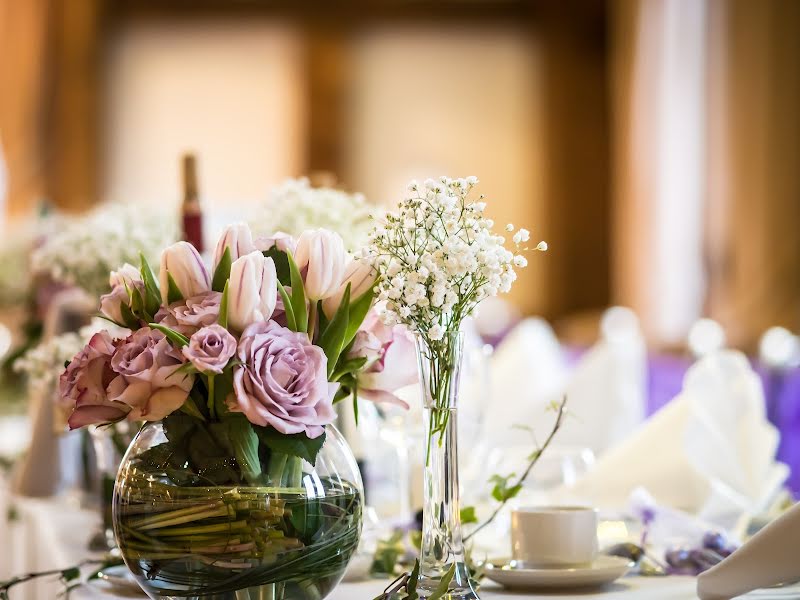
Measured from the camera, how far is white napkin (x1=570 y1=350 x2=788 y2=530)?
61.0 inches

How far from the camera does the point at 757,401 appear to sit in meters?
1.68

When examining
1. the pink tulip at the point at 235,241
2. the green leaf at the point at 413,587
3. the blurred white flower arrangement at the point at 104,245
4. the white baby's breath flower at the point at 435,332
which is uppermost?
the blurred white flower arrangement at the point at 104,245

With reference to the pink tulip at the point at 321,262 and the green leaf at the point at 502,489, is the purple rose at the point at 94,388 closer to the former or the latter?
the pink tulip at the point at 321,262

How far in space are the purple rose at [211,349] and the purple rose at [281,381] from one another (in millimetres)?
13

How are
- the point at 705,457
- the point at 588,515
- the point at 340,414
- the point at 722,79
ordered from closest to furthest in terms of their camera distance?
1. the point at 588,515
2. the point at 705,457
3. the point at 340,414
4. the point at 722,79

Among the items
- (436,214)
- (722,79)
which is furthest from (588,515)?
(722,79)

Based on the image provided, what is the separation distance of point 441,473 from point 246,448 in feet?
0.57

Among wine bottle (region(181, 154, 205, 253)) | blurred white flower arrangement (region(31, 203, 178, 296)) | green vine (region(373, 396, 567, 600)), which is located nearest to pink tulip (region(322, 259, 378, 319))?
green vine (region(373, 396, 567, 600))

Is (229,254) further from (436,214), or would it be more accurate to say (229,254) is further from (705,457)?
(705,457)

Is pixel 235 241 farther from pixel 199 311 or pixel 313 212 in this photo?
pixel 313 212

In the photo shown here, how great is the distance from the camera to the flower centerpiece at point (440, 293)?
3.17ft

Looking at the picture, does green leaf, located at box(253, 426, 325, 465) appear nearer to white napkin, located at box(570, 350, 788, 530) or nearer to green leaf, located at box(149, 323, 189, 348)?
green leaf, located at box(149, 323, 189, 348)

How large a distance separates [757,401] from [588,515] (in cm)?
61

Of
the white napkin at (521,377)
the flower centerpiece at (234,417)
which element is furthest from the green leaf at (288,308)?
the white napkin at (521,377)
